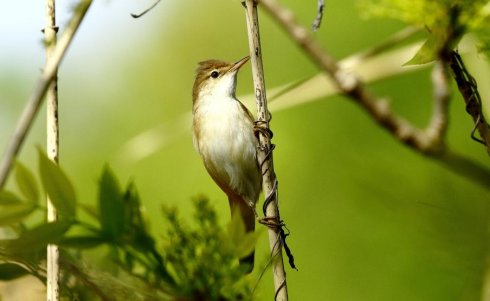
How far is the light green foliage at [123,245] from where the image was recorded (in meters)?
0.50

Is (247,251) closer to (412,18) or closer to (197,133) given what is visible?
(412,18)

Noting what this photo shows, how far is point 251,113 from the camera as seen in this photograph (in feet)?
7.29

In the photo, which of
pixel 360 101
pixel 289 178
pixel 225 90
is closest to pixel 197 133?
pixel 225 90

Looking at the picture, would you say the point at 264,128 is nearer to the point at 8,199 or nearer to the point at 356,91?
the point at 8,199

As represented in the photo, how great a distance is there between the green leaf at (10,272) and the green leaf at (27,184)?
0.26ft

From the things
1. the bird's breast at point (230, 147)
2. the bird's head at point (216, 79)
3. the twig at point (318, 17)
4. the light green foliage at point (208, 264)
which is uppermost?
the bird's head at point (216, 79)

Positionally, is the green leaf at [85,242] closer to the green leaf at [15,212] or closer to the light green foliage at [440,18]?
the green leaf at [15,212]

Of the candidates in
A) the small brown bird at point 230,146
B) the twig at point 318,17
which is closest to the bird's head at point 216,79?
the small brown bird at point 230,146

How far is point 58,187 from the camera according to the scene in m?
0.52

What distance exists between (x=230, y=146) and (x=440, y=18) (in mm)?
1717

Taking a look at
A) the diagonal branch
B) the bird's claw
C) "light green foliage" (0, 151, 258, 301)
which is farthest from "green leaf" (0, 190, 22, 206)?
the bird's claw

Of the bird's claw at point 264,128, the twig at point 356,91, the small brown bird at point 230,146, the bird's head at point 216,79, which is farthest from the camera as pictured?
the bird's head at point 216,79

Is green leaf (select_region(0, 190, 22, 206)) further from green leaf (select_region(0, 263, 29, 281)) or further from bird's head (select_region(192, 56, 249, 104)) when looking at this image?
bird's head (select_region(192, 56, 249, 104))

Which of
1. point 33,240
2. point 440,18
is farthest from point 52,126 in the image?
point 440,18
